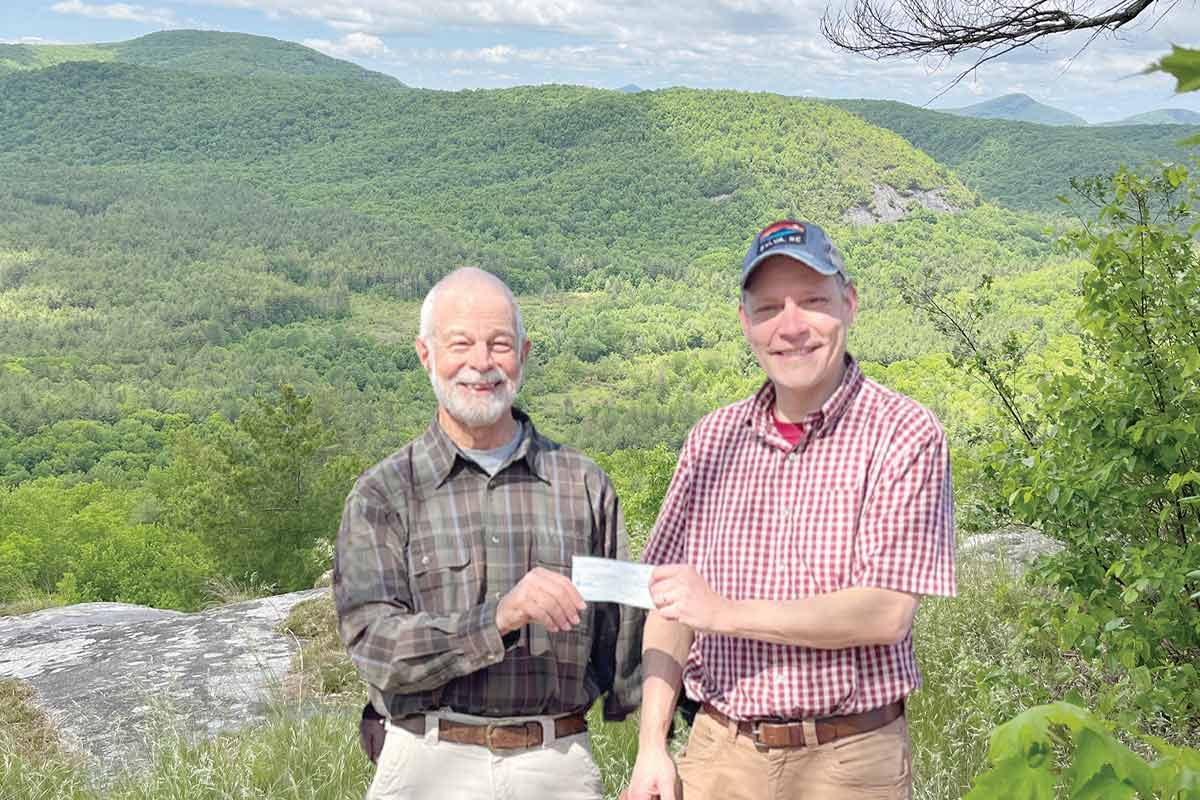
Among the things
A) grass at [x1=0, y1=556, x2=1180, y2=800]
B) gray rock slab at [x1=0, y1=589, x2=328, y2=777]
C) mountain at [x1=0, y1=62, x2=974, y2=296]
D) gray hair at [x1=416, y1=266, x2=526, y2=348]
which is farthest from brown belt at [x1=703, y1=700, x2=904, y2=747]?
mountain at [x1=0, y1=62, x2=974, y2=296]

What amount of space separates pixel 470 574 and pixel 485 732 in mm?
289

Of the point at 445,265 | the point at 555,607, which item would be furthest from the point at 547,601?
the point at 445,265

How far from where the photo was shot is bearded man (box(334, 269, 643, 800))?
Result: 198 centimetres

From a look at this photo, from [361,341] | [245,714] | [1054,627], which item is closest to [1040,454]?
[1054,627]

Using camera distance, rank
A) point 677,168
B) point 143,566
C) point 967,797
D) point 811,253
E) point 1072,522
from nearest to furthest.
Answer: point 967,797 < point 811,253 < point 1072,522 < point 143,566 < point 677,168

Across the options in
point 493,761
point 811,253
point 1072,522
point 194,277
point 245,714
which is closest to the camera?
point 811,253

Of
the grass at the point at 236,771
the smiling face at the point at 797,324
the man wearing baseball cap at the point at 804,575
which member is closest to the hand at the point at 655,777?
the man wearing baseball cap at the point at 804,575

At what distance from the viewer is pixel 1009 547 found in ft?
21.9

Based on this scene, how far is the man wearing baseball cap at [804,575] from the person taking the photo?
64.4 inches

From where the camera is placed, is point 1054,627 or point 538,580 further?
point 1054,627

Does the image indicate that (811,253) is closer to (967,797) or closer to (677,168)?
(967,797)

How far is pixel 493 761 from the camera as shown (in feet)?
6.53

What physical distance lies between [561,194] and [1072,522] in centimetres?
17595

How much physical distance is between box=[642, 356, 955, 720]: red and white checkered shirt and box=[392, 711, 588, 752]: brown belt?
13.2 inches
